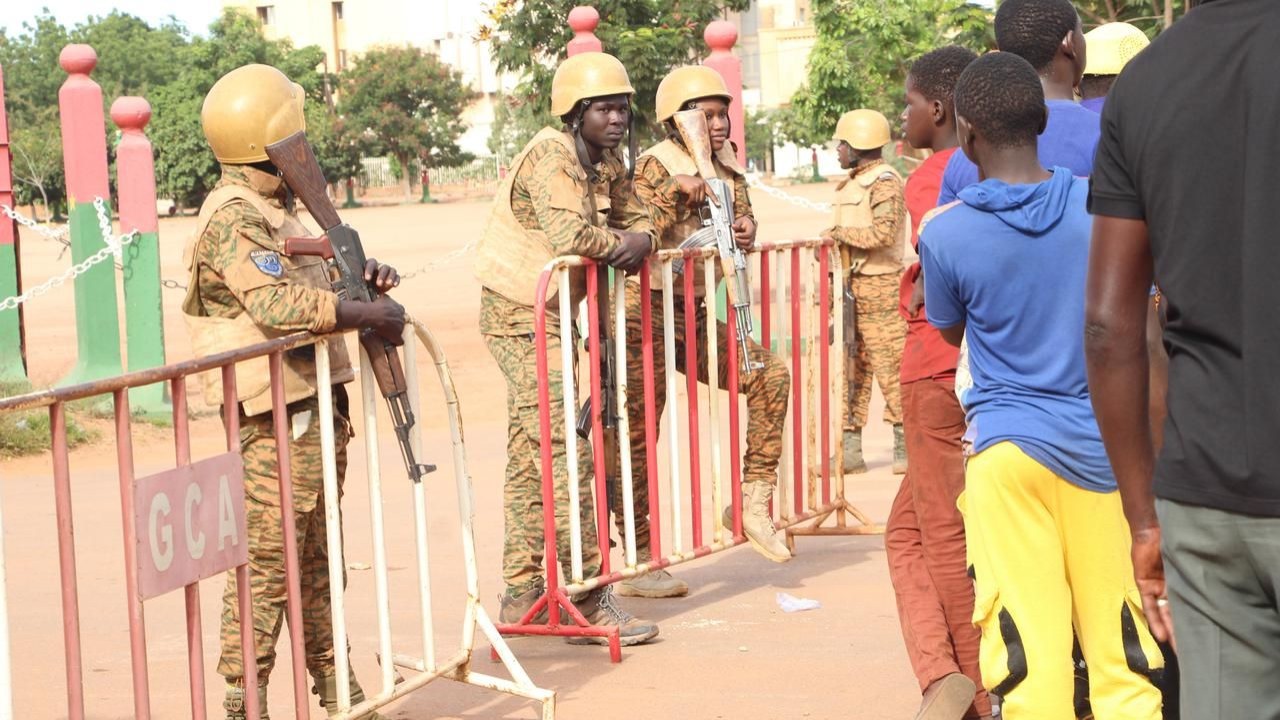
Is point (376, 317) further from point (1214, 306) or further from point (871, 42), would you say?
point (871, 42)

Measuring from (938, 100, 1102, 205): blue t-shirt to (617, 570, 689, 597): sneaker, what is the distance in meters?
2.89

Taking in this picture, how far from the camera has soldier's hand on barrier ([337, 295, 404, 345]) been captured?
14.5 ft

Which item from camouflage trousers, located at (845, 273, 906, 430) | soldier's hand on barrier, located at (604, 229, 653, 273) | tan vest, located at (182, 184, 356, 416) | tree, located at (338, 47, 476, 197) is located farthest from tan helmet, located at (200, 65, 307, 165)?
tree, located at (338, 47, 476, 197)

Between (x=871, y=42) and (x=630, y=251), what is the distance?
1872 centimetres

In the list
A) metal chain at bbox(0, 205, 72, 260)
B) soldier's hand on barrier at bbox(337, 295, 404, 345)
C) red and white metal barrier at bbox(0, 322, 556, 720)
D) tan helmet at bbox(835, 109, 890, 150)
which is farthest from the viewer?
metal chain at bbox(0, 205, 72, 260)

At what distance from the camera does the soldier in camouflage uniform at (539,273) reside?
231 inches

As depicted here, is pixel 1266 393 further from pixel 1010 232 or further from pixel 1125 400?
pixel 1010 232

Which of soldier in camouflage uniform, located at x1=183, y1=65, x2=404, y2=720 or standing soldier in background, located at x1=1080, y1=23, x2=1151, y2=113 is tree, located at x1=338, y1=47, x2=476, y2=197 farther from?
soldier in camouflage uniform, located at x1=183, y1=65, x2=404, y2=720

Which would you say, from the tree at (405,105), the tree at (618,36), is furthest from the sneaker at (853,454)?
the tree at (405,105)

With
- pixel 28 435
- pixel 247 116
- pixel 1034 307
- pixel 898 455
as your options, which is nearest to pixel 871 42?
pixel 898 455

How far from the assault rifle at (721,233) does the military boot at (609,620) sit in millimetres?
1228

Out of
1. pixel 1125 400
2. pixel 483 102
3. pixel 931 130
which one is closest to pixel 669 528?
pixel 931 130

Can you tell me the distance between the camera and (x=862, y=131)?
9750 mm

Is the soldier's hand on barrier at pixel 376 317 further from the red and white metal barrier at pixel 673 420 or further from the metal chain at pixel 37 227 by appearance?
the metal chain at pixel 37 227
